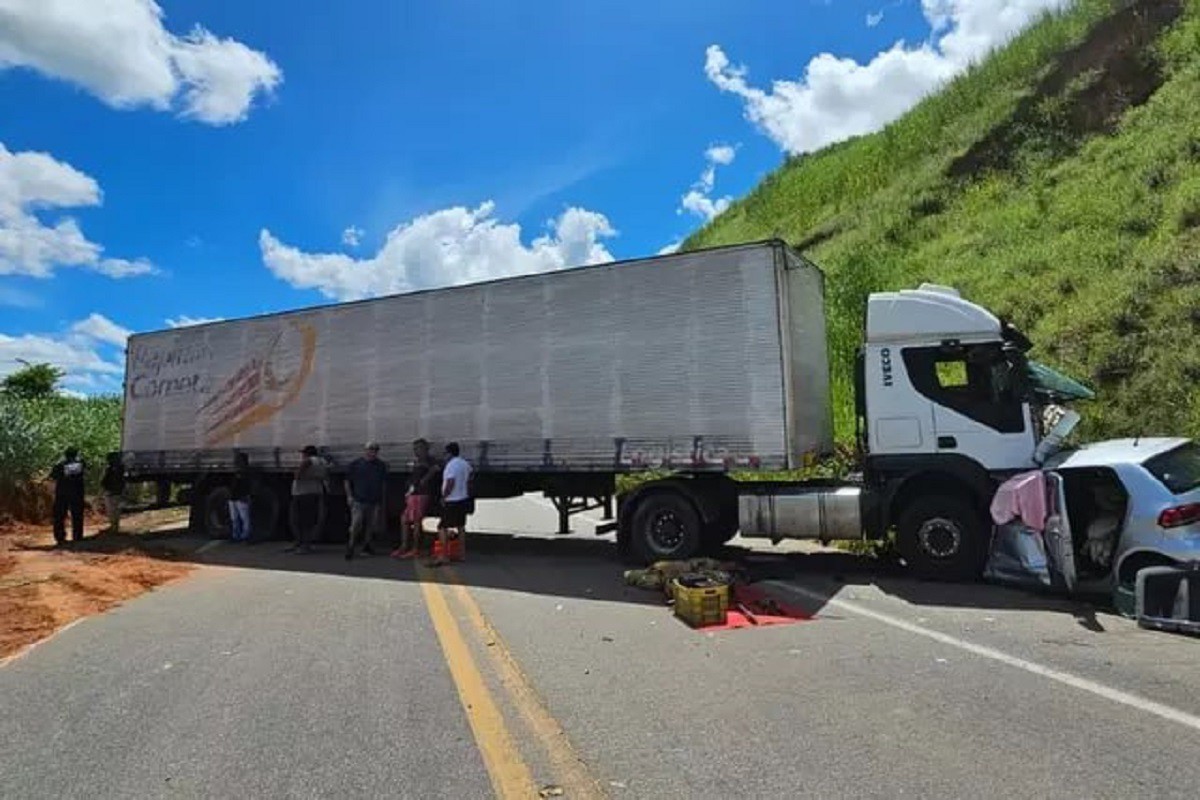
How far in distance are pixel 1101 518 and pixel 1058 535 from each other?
1.93 feet

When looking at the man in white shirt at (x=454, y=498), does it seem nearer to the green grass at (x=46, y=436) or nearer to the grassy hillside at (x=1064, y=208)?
the grassy hillside at (x=1064, y=208)

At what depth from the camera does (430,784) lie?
3.93 m

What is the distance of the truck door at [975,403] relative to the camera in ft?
31.3

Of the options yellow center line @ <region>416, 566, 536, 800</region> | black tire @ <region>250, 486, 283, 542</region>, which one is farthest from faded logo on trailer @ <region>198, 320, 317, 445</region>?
yellow center line @ <region>416, 566, 536, 800</region>

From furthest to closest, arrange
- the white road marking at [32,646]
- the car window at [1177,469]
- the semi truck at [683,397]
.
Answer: the semi truck at [683,397] → the car window at [1177,469] → the white road marking at [32,646]

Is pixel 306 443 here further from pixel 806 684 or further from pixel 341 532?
pixel 806 684

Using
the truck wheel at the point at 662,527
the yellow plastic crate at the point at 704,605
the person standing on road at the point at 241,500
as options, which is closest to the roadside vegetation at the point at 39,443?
the person standing on road at the point at 241,500

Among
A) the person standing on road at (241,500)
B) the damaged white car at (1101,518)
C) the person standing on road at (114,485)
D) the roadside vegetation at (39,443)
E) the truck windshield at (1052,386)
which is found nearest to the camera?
the damaged white car at (1101,518)

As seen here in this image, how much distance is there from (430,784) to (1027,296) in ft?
61.0

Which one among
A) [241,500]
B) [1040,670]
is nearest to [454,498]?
[241,500]

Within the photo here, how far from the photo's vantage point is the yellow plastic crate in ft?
24.7

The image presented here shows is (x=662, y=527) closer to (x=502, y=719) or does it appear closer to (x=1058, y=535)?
(x=1058, y=535)

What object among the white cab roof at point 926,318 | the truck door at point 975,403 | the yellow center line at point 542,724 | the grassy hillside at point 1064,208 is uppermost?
the grassy hillside at point 1064,208

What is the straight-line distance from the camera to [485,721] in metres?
4.83
